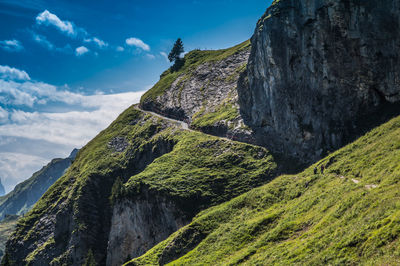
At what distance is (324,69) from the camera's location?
64812 millimetres

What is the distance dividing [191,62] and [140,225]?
11332cm

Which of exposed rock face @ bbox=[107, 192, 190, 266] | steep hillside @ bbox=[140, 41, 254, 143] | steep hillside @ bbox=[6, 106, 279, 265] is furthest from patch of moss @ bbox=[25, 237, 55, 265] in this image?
steep hillside @ bbox=[140, 41, 254, 143]

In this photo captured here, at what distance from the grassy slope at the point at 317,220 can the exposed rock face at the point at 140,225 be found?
10.4 metres

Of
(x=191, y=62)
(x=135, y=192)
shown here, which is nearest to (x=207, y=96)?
(x=191, y=62)

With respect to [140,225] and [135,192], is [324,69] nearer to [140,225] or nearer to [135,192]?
[135,192]

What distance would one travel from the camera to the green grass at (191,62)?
490 feet

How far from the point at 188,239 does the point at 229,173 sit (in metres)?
23.9

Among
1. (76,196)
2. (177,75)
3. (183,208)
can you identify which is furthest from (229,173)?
(177,75)

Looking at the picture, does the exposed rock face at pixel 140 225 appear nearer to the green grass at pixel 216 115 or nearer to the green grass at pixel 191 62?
the green grass at pixel 216 115

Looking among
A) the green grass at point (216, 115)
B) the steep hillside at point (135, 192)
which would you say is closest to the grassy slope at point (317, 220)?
the steep hillside at point (135, 192)

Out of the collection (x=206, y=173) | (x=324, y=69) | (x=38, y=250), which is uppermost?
(x=324, y=69)

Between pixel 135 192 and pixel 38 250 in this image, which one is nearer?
pixel 135 192

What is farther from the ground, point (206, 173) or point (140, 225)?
point (206, 173)

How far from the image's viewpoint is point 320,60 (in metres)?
65.6
